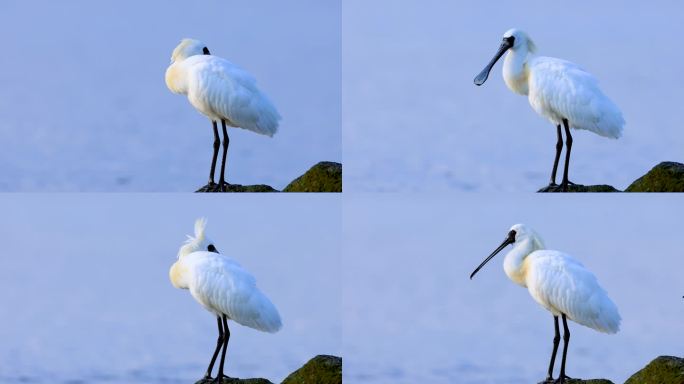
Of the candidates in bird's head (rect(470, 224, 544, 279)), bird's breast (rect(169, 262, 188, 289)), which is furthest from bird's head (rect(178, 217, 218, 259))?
bird's head (rect(470, 224, 544, 279))

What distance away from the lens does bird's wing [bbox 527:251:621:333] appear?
10.1 meters

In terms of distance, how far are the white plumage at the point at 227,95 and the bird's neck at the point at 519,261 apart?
1.58 meters

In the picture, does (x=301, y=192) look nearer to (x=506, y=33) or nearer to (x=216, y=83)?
(x=216, y=83)

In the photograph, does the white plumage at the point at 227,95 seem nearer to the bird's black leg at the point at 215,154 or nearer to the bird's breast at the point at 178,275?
the bird's black leg at the point at 215,154

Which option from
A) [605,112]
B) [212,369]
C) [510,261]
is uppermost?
[605,112]

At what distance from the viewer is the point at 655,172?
10.8 metres

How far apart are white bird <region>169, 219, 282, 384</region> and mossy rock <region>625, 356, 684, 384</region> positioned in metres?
2.19

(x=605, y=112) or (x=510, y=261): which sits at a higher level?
(x=605, y=112)

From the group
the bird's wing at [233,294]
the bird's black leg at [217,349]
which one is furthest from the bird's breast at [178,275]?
the bird's black leg at [217,349]

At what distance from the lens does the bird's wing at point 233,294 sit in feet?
33.2

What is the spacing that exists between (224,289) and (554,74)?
2.26 meters

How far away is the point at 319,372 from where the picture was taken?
10641mm

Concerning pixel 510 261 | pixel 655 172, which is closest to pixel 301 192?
pixel 510 261

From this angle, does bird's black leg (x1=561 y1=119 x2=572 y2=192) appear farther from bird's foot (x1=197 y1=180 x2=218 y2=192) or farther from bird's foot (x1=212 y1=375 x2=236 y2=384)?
bird's foot (x1=212 y1=375 x2=236 y2=384)
